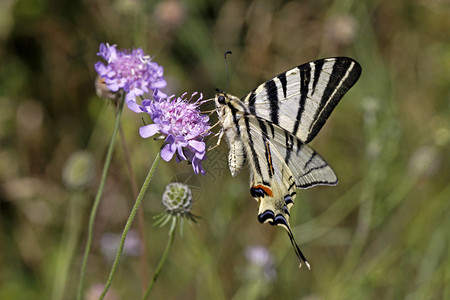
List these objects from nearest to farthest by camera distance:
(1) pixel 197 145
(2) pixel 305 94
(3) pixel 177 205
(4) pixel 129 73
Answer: (1) pixel 197 145, (3) pixel 177 205, (4) pixel 129 73, (2) pixel 305 94

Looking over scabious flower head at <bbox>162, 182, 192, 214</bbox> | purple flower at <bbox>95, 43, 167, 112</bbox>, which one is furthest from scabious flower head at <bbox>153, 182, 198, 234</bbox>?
purple flower at <bbox>95, 43, 167, 112</bbox>

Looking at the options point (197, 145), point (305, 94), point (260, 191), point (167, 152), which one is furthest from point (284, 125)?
point (167, 152)

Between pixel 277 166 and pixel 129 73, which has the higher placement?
pixel 129 73

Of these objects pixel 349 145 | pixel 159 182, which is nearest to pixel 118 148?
pixel 159 182

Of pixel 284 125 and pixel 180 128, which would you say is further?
pixel 284 125

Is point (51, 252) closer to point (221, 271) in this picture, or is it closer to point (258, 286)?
point (221, 271)

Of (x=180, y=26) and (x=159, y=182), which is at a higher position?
(x=180, y=26)

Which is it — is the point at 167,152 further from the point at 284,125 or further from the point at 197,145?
the point at 284,125
